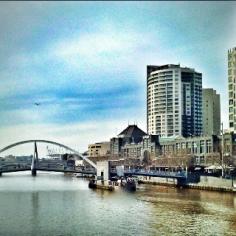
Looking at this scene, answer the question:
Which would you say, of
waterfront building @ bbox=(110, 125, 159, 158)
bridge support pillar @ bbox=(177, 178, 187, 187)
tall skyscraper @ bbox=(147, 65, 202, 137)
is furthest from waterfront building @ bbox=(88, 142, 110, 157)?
bridge support pillar @ bbox=(177, 178, 187, 187)

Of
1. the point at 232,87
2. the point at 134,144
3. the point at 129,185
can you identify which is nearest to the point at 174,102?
the point at 134,144

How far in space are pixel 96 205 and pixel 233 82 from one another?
760cm

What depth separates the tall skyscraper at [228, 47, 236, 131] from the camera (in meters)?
12.5

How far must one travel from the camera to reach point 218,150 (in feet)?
38.5

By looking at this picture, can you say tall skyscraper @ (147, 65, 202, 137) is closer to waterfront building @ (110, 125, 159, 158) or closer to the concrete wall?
waterfront building @ (110, 125, 159, 158)

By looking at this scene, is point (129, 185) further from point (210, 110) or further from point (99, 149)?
point (99, 149)

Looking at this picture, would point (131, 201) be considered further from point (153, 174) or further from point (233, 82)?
point (233, 82)

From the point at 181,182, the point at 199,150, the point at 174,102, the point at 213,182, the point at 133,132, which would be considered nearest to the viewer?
the point at 213,182

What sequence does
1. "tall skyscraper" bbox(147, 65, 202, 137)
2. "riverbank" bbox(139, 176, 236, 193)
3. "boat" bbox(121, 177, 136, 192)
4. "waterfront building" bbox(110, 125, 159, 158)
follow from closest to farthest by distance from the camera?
"riverbank" bbox(139, 176, 236, 193) → "boat" bbox(121, 177, 136, 192) → "waterfront building" bbox(110, 125, 159, 158) → "tall skyscraper" bbox(147, 65, 202, 137)

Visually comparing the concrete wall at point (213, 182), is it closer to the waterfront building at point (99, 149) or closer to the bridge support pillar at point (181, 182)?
the bridge support pillar at point (181, 182)

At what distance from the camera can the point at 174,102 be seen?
61.3 feet

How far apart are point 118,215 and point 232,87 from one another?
837cm

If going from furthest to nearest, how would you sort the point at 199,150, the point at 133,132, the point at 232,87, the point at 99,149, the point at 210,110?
the point at 99,149 → the point at 210,110 → the point at 133,132 → the point at 232,87 → the point at 199,150

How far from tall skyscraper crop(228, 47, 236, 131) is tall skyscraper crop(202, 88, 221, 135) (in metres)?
5.84
